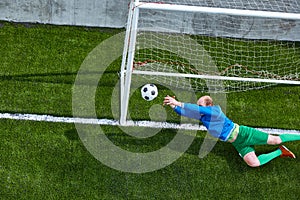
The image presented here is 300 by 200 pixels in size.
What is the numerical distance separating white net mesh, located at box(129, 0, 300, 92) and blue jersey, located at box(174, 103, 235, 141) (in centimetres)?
107

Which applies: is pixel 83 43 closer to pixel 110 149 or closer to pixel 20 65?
pixel 20 65

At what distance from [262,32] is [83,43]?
2989 millimetres

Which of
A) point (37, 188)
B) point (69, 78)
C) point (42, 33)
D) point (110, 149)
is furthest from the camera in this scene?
point (42, 33)

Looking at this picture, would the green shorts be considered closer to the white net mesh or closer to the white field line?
the white field line

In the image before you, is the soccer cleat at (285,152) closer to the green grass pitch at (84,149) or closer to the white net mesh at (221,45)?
the green grass pitch at (84,149)

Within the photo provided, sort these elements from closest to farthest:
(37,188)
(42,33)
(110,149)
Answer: (37,188) < (110,149) < (42,33)

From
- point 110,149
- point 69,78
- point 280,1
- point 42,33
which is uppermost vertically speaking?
point 280,1

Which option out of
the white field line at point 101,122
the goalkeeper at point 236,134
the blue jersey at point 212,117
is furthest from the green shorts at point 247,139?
the white field line at point 101,122

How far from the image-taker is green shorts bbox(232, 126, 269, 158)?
582 centimetres

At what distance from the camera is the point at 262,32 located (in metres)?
7.29

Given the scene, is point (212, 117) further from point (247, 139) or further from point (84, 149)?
point (84, 149)

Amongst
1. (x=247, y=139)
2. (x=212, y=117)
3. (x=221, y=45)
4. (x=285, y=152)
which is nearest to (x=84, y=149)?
(x=212, y=117)

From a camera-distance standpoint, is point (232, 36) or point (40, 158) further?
point (232, 36)

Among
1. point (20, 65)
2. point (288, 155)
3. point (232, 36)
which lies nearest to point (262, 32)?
point (232, 36)
